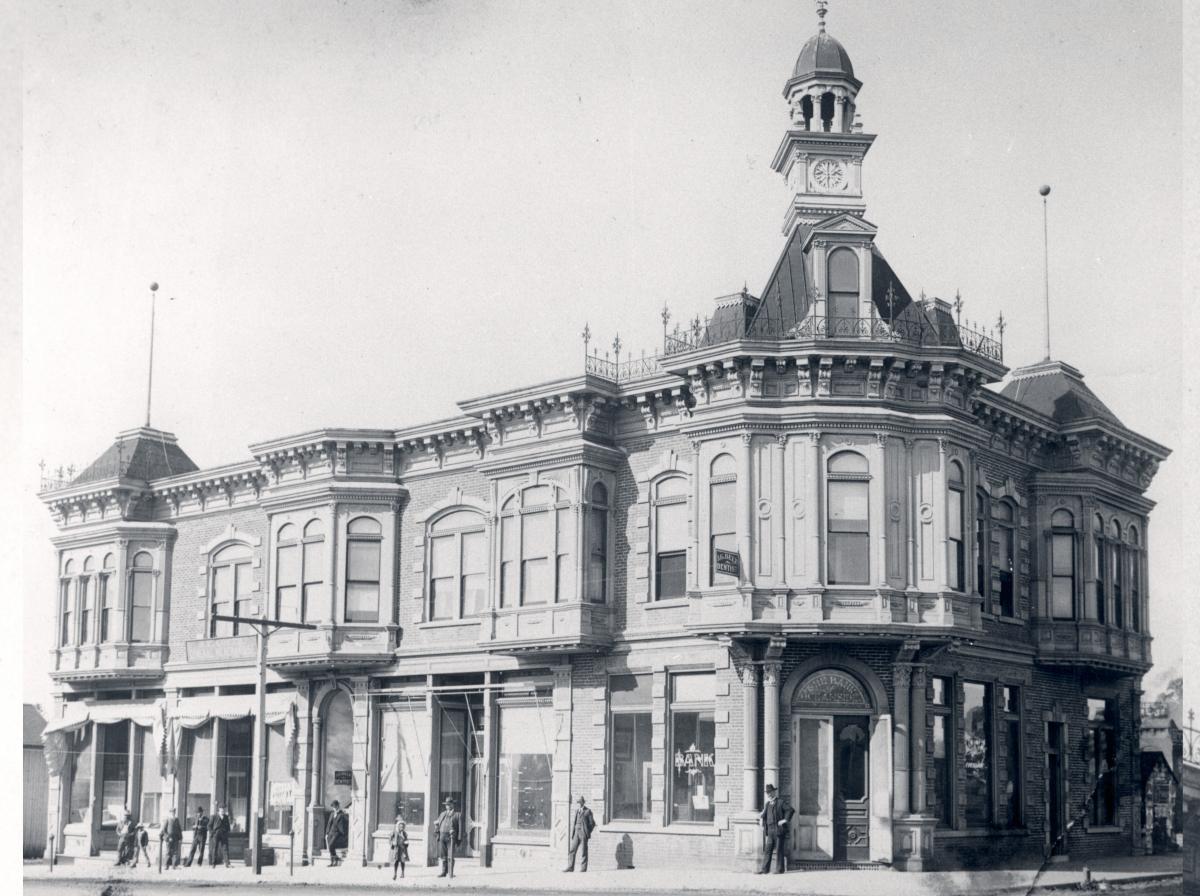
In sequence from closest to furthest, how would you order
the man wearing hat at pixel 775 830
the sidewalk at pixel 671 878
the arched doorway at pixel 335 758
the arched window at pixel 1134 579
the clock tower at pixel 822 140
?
the clock tower at pixel 822 140, the sidewalk at pixel 671 878, the arched window at pixel 1134 579, the man wearing hat at pixel 775 830, the arched doorway at pixel 335 758

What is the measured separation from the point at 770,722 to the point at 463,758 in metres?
5.62

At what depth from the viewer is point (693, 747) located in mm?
20000

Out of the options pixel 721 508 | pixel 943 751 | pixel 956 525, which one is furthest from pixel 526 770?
pixel 956 525

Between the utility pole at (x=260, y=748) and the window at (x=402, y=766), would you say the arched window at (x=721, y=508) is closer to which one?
the window at (x=402, y=766)

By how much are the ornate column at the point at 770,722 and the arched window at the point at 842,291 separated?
4382 millimetres

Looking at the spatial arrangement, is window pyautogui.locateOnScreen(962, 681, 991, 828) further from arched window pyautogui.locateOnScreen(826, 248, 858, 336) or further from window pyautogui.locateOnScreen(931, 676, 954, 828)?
arched window pyautogui.locateOnScreen(826, 248, 858, 336)

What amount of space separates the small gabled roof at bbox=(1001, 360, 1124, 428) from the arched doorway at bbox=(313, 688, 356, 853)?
11.4m

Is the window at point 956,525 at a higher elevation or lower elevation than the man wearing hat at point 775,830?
higher

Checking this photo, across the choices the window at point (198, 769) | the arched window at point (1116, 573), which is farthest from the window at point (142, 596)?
the arched window at point (1116, 573)

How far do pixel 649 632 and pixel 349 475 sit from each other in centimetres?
591

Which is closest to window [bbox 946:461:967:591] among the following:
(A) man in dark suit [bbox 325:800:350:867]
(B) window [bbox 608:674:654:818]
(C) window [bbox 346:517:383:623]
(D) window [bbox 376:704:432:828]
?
(B) window [bbox 608:674:654:818]

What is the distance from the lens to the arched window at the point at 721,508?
1959 cm

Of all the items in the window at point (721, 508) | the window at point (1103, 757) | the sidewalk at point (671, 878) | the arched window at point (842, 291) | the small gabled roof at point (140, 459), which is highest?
the arched window at point (842, 291)

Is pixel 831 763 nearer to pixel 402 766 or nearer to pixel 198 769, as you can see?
pixel 402 766
